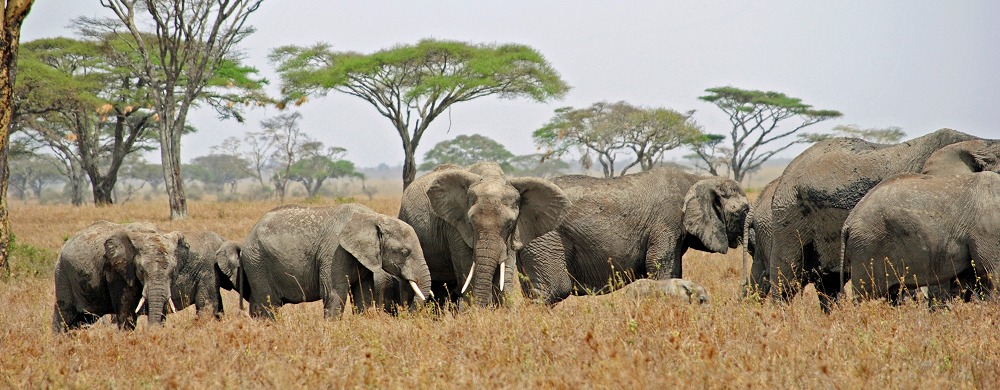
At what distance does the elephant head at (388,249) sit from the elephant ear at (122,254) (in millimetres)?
2157

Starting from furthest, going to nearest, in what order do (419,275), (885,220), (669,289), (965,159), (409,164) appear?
(409,164)
(419,275)
(669,289)
(965,159)
(885,220)

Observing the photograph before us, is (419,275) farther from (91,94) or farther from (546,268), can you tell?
(91,94)

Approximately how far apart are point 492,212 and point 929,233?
3.50m

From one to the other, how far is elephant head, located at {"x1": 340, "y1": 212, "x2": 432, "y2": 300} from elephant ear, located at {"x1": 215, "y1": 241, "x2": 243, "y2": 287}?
7.94 feet

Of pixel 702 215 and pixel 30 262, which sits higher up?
pixel 702 215

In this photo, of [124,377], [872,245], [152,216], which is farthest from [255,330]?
[152,216]

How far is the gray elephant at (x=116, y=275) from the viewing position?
896cm

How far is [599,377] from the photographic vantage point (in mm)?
4891

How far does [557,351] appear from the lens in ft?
18.3

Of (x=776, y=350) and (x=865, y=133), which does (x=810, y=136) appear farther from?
(x=776, y=350)

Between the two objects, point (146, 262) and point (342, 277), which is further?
point (342, 277)

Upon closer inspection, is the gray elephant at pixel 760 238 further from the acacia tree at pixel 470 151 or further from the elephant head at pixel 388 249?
the acacia tree at pixel 470 151

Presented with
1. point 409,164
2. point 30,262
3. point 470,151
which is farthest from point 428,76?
point 470,151

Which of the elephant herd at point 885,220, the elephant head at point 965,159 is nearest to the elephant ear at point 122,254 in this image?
the elephant herd at point 885,220
